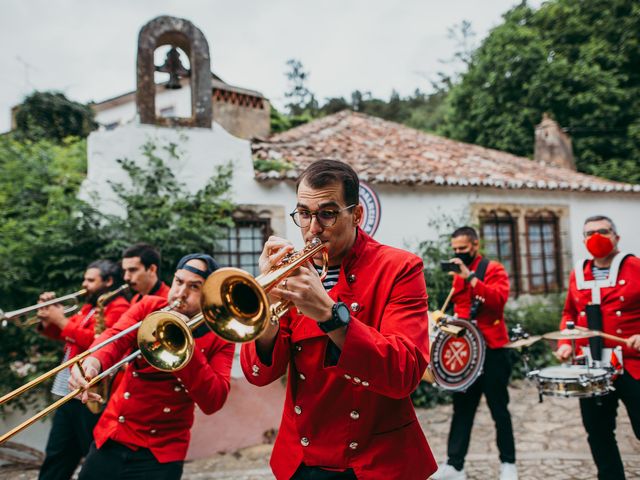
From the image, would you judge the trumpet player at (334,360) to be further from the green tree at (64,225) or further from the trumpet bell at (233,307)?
the green tree at (64,225)

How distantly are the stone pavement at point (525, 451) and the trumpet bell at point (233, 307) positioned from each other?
4784 mm

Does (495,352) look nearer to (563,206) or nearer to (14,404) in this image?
(14,404)

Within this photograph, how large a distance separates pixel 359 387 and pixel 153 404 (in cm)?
167

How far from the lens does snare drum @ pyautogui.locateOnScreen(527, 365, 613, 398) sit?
4086 mm

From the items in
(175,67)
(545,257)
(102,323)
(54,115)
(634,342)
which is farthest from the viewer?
(54,115)

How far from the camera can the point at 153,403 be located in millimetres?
3188

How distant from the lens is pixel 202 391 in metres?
2.93

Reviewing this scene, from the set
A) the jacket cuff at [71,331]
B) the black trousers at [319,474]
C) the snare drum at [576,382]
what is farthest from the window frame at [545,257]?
the black trousers at [319,474]

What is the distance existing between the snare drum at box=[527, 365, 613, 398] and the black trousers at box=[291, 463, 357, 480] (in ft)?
9.27

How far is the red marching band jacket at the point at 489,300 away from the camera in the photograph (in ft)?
17.3

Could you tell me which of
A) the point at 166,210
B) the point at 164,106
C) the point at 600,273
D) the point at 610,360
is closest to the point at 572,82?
the point at 600,273

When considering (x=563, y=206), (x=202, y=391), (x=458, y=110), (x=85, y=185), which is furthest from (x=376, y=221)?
(x=458, y=110)

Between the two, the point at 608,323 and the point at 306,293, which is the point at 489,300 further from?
the point at 306,293

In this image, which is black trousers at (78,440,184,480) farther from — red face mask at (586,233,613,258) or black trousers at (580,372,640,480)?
red face mask at (586,233,613,258)
